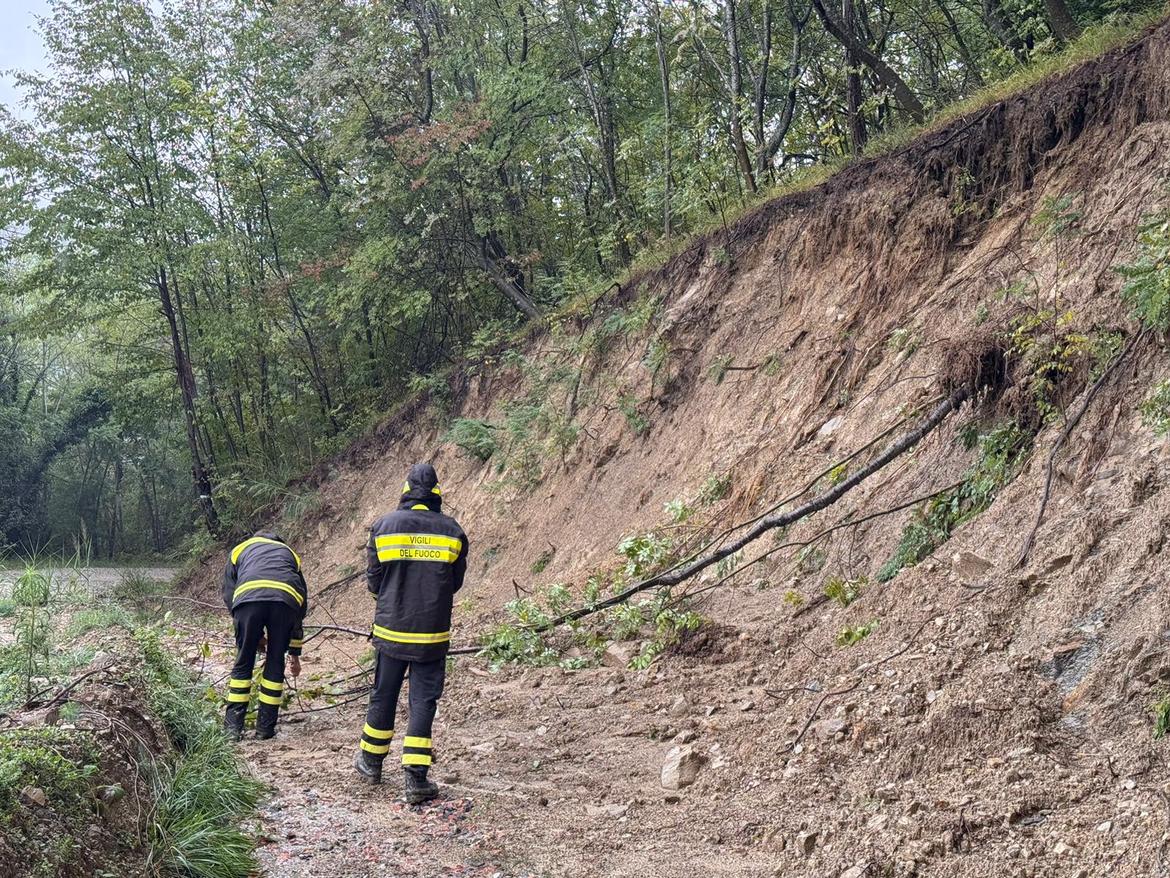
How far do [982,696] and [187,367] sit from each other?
2273 cm

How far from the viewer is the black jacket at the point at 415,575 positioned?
6.53 m

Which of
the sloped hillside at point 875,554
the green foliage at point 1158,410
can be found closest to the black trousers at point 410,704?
the sloped hillside at point 875,554

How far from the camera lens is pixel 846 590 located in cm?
708

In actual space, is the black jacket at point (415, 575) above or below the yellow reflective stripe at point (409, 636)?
above

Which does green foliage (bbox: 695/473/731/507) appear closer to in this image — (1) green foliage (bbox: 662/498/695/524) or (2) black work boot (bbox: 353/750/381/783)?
(1) green foliage (bbox: 662/498/695/524)

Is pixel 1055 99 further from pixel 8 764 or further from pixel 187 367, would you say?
pixel 187 367

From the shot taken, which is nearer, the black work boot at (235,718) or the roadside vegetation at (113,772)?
the roadside vegetation at (113,772)

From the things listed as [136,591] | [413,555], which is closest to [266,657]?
[413,555]

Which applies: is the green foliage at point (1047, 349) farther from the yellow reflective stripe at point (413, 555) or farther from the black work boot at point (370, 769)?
the black work boot at point (370, 769)

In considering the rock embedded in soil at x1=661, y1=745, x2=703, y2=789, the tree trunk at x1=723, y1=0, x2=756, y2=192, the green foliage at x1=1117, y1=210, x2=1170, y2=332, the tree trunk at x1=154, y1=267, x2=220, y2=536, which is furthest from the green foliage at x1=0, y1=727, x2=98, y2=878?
the tree trunk at x1=154, y1=267, x2=220, y2=536

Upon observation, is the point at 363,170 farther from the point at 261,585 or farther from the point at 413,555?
the point at 413,555

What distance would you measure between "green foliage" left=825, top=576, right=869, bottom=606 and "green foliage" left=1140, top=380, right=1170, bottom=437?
214 cm

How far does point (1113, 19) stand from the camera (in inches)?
377

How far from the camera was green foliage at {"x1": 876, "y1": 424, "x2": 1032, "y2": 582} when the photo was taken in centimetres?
654
